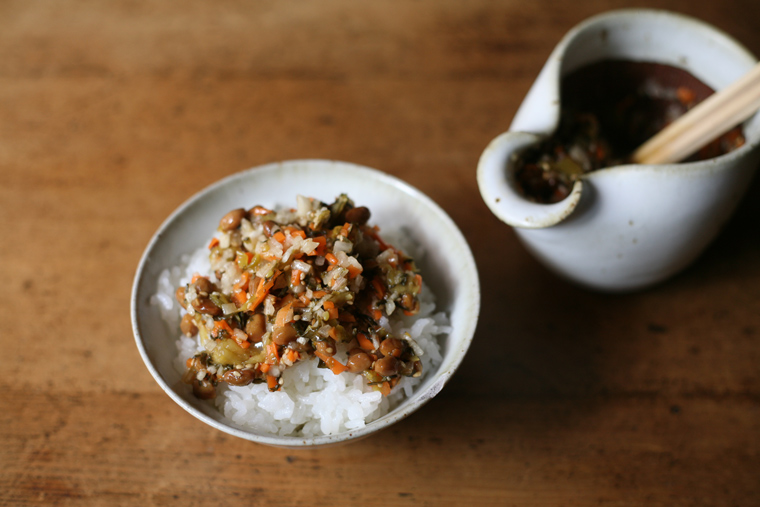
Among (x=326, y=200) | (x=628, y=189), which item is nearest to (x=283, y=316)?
(x=326, y=200)

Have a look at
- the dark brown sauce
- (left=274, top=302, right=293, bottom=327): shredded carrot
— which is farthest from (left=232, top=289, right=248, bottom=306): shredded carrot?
the dark brown sauce

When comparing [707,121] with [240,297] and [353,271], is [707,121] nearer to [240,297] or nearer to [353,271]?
[353,271]

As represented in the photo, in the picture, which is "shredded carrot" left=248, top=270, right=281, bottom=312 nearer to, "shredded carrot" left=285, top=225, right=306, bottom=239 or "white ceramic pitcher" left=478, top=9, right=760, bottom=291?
"shredded carrot" left=285, top=225, right=306, bottom=239

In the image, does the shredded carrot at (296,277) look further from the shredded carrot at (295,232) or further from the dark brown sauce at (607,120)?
the dark brown sauce at (607,120)

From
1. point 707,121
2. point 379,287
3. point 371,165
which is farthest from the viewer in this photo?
point 371,165

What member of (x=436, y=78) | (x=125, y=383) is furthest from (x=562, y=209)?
(x=125, y=383)

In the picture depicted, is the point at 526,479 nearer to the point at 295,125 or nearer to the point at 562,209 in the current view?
the point at 562,209
